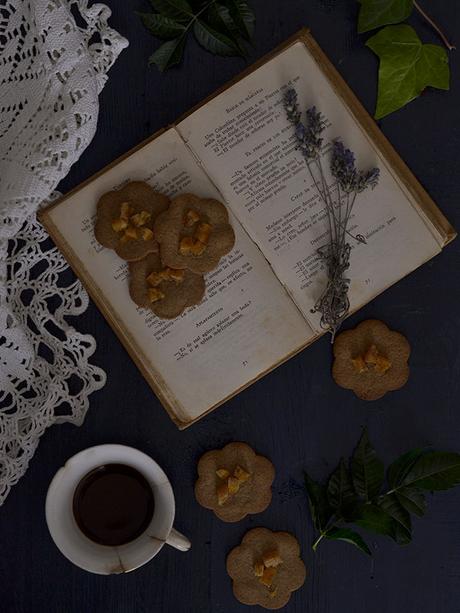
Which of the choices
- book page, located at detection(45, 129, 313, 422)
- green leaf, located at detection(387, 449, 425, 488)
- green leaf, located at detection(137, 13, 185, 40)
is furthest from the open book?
green leaf, located at detection(387, 449, 425, 488)

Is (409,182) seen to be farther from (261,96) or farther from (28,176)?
(28,176)

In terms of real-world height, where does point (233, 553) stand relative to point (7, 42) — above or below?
below

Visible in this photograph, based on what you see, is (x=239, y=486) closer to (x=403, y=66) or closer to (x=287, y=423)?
(x=287, y=423)

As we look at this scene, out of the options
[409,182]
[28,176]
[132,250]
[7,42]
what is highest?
[7,42]

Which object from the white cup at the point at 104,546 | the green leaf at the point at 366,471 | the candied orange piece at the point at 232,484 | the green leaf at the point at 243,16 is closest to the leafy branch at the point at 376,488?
the green leaf at the point at 366,471

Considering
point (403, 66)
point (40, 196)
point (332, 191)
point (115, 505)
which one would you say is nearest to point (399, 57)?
point (403, 66)

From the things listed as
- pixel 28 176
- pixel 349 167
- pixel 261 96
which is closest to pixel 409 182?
pixel 349 167
